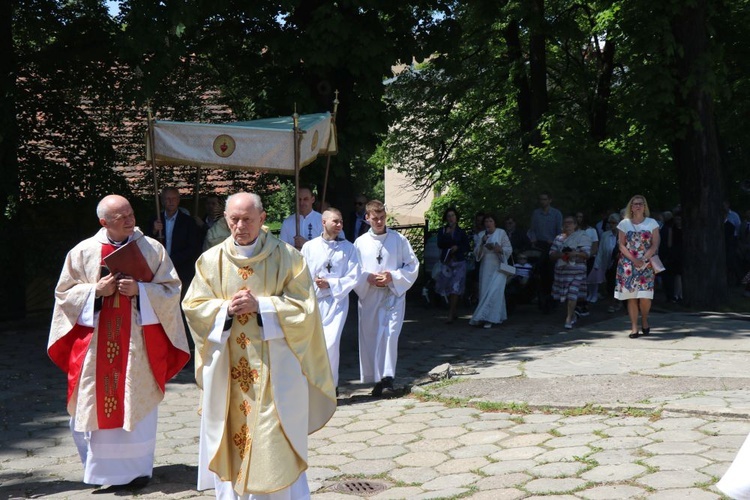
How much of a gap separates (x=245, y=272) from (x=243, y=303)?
0.26 meters

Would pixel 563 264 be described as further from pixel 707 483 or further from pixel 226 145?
pixel 707 483

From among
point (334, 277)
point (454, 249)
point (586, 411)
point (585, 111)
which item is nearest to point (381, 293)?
point (334, 277)

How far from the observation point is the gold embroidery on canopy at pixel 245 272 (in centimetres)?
588

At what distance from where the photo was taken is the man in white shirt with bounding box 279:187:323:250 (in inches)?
427

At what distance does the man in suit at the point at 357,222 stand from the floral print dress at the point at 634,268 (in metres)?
3.81

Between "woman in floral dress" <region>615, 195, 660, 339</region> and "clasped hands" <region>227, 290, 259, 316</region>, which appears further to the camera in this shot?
"woman in floral dress" <region>615, 195, 660, 339</region>

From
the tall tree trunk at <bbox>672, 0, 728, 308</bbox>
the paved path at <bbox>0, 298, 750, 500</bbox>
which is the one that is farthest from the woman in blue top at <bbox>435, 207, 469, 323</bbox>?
the tall tree trunk at <bbox>672, 0, 728, 308</bbox>

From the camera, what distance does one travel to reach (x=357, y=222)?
49.4 ft

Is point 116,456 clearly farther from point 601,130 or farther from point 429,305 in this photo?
point 601,130

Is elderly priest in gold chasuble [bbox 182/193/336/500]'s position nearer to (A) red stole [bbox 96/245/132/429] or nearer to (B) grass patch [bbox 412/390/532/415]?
(A) red stole [bbox 96/245/132/429]

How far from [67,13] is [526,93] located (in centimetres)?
1100

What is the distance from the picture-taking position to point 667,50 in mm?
14930

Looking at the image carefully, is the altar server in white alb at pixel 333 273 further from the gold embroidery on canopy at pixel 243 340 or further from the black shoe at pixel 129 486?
the gold embroidery on canopy at pixel 243 340

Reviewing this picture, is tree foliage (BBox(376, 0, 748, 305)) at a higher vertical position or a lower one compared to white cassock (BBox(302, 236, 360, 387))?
higher
